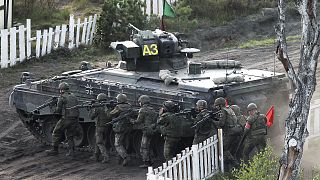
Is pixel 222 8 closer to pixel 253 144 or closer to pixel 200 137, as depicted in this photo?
pixel 200 137

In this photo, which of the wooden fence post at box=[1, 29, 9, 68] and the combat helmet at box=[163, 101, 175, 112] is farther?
the wooden fence post at box=[1, 29, 9, 68]

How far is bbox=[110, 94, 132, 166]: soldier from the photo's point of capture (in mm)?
14320

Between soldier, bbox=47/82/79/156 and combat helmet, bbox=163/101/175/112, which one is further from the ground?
combat helmet, bbox=163/101/175/112

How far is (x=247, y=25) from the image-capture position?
87.6 feet

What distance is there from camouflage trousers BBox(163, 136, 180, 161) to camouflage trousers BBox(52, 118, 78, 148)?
2.40 m

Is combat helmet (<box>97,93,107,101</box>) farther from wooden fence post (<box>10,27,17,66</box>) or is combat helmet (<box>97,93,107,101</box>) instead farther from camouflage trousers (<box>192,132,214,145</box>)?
wooden fence post (<box>10,27,17,66</box>)

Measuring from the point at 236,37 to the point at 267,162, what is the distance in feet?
50.0

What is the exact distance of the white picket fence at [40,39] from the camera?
72.7 feet

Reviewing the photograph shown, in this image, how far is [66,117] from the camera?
15.2 meters

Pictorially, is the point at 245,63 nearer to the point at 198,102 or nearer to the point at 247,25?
the point at 247,25

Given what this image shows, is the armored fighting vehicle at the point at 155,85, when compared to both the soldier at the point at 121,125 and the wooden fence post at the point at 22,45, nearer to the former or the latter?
the soldier at the point at 121,125

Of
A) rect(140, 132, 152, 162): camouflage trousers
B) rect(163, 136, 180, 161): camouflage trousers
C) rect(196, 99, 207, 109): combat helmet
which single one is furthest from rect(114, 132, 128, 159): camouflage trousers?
rect(196, 99, 207, 109): combat helmet

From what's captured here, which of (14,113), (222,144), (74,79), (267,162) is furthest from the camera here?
(14,113)

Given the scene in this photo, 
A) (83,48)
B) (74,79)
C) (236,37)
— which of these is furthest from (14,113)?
(236,37)
